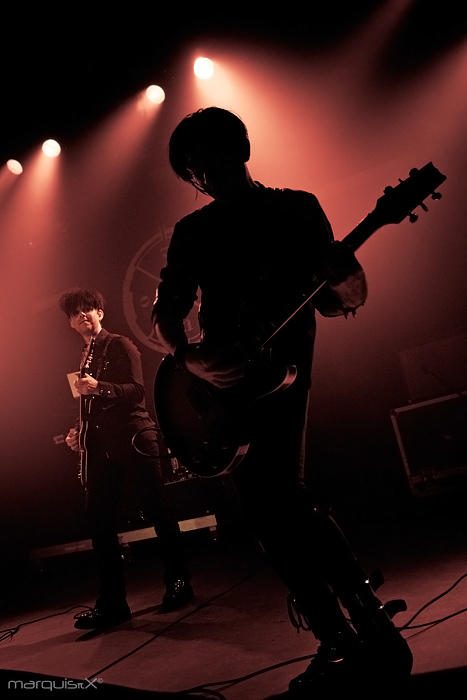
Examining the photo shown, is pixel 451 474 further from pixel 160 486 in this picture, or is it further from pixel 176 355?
pixel 176 355

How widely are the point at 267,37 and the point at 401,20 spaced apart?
126 centimetres

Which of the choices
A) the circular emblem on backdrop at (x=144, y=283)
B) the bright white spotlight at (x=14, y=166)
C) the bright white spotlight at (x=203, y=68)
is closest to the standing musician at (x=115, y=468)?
the circular emblem on backdrop at (x=144, y=283)

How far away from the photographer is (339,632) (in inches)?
64.8

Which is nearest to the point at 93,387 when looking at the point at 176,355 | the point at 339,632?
the point at 176,355

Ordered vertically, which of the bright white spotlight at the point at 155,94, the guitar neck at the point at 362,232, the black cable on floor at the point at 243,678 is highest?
the bright white spotlight at the point at 155,94

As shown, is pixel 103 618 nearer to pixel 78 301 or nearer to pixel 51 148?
pixel 78 301

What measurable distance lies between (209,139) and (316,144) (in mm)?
4082

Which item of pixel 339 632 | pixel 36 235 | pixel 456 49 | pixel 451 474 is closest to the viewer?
pixel 339 632

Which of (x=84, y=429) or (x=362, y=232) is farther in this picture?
(x=84, y=429)

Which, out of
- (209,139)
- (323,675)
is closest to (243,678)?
(323,675)

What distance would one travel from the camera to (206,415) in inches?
75.4

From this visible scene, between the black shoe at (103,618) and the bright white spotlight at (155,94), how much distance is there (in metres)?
5.11

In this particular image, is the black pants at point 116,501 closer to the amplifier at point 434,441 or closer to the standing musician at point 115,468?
the standing musician at point 115,468

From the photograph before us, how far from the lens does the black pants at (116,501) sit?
11.7 ft
